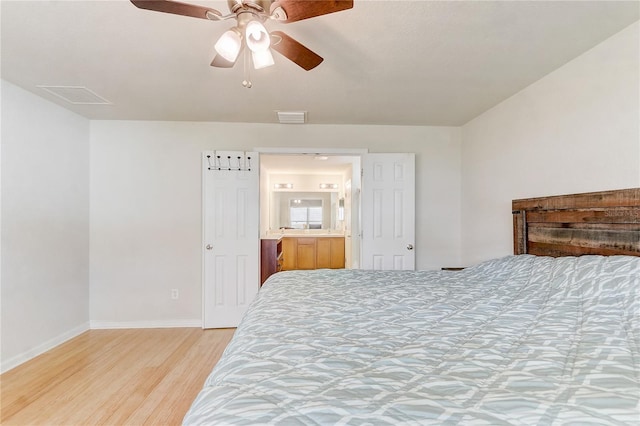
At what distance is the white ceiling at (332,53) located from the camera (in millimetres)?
1660

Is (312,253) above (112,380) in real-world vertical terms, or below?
above

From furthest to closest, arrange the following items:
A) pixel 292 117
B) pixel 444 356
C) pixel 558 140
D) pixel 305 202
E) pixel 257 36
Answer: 1. pixel 305 202
2. pixel 292 117
3. pixel 558 140
4. pixel 257 36
5. pixel 444 356

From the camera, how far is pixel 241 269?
3.60 meters

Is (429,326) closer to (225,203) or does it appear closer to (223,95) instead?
(223,95)

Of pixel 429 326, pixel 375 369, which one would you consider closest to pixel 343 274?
pixel 429 326

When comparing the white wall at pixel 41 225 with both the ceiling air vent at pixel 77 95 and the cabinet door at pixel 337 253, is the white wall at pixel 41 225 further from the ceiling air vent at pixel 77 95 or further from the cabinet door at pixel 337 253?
the cabinet door at pixel 337 253

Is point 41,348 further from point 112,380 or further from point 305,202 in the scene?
point 305,202

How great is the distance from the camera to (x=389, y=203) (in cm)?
369

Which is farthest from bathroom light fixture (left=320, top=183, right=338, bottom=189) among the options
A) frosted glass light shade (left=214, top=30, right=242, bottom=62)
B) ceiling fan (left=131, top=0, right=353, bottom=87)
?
frosted glass light shade (left=214, top=30, right=242, bottom=62)

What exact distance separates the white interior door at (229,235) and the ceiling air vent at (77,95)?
1.11 m

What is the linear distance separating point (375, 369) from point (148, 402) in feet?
6.34

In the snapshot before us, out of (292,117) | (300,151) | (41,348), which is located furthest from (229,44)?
(41,348)

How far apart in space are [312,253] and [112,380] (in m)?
4.70

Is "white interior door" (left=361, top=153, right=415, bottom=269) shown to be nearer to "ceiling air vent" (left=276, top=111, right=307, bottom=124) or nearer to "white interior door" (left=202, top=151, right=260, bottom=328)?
"ceiling air vent" (left=276, top=111, right=307, bottom=124)
